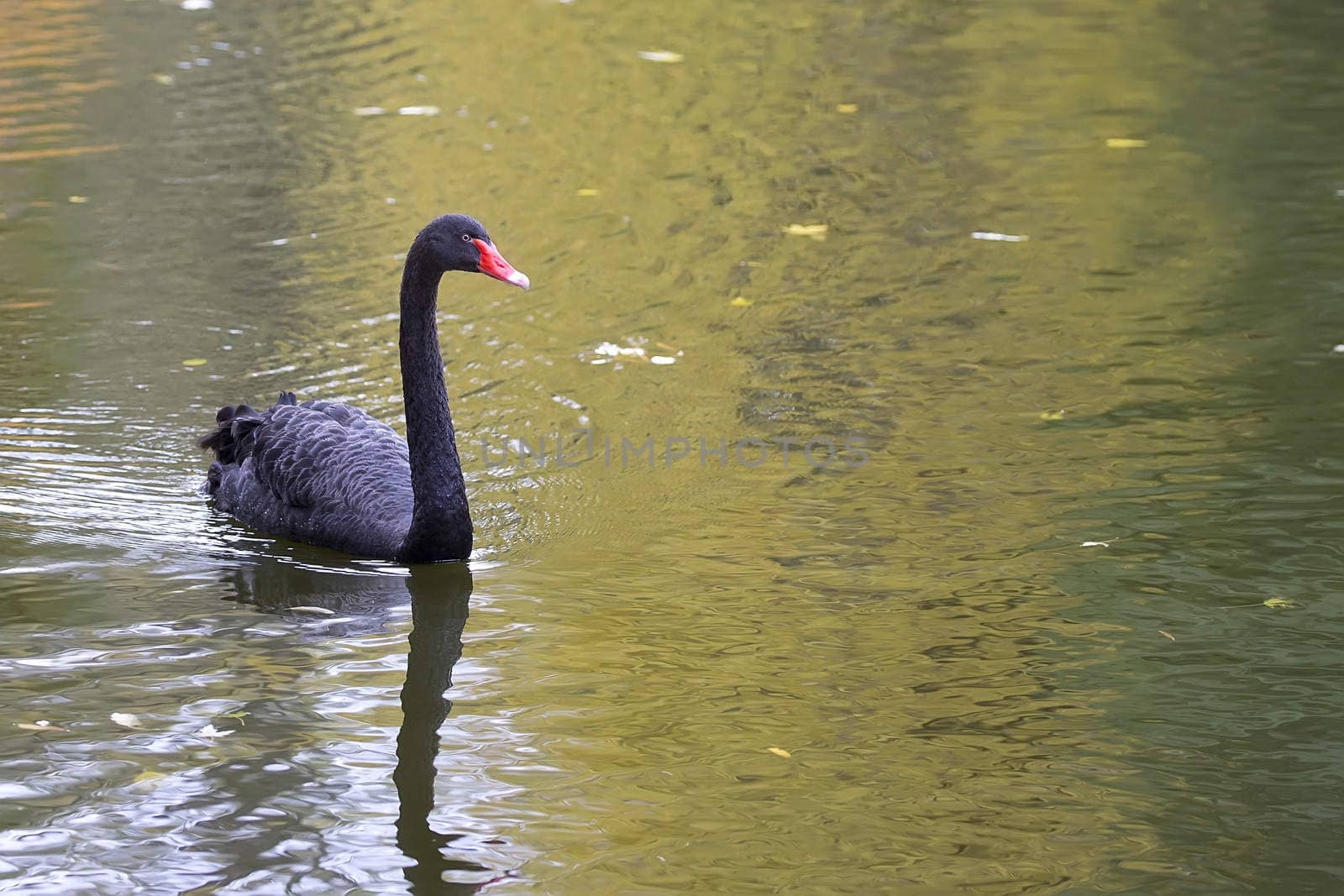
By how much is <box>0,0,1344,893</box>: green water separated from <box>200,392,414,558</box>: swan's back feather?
17cm

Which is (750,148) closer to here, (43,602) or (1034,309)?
(1034,309)

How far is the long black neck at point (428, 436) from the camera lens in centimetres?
585

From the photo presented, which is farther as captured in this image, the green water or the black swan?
the black swan

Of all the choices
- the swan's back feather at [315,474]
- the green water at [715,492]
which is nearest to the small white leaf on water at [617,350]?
the green water at [715,492]

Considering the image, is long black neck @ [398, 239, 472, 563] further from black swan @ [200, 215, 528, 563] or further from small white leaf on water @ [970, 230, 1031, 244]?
small white leaf on water @ [970, 230, 1031, 244]

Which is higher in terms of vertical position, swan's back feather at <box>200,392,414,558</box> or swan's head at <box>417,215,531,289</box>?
swan's head at <box>417,215,531,289</box>

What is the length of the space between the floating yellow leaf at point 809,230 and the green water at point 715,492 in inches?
1.1

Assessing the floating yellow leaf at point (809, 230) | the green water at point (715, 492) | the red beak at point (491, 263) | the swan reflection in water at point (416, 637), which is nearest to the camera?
the swan reflection in water at point (416, 637)

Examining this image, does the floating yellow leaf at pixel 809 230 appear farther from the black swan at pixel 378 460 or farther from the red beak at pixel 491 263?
the red beak at pixel 491 263

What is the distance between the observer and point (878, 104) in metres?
12.5

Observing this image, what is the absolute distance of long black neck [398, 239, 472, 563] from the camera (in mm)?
5852

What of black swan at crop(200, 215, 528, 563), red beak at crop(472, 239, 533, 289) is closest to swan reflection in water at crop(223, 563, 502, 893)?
black swan at crop(200, 215, 528, 563)

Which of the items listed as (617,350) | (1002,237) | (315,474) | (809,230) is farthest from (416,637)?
(1002,237)

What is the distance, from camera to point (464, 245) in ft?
18.8
